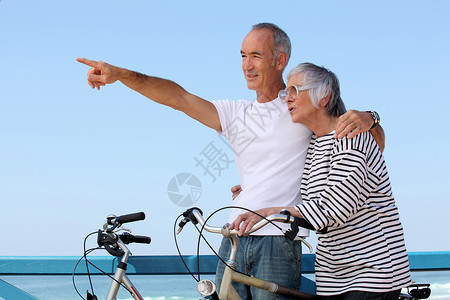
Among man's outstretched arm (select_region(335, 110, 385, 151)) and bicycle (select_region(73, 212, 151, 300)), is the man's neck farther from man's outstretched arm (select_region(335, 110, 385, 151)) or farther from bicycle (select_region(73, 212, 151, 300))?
bicycle (select_region(73, 212, 151, 300))

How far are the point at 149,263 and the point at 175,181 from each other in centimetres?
84

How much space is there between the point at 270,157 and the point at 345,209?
42 centimetres

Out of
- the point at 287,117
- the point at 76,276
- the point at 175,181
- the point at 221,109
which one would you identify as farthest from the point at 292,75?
the point at 76,276

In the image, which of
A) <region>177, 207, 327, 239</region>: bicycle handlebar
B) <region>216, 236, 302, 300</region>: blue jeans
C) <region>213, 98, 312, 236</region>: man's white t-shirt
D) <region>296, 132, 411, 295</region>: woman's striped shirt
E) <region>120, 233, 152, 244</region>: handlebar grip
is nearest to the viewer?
<region>177, 207, 327, 239</region>: bicycle handlebar

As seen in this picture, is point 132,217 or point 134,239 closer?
point 132,217

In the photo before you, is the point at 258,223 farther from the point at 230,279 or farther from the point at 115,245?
the point at 115,245

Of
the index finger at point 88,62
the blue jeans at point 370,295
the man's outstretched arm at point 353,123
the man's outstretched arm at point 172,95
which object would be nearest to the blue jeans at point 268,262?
the blue jeans at point 370,295

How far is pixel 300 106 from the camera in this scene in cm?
224

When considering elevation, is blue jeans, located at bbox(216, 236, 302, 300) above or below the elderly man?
below

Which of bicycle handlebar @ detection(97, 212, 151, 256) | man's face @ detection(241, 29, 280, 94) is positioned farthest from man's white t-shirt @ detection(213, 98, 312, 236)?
bicycle handlebar @ detection(97, 212, 151, 256)

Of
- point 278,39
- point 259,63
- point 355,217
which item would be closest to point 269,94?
point 259,63

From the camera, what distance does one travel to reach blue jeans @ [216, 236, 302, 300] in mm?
2184

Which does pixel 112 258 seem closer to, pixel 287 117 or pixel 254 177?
pixel 254 177

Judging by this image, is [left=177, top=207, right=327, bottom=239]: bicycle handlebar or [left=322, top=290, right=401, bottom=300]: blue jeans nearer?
[left=177, top=207, right=327, bottom=239]: bicycle handlebar
